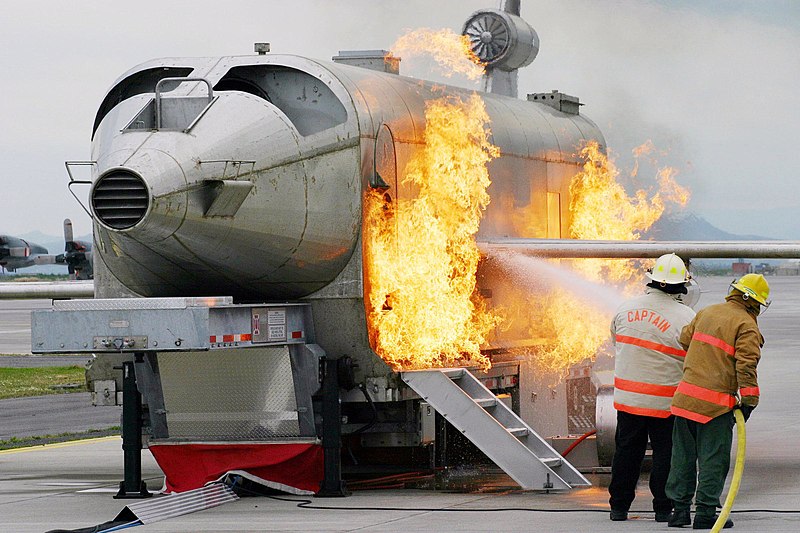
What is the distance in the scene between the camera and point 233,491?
1246 cm

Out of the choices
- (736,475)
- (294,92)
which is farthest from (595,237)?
(736,475)

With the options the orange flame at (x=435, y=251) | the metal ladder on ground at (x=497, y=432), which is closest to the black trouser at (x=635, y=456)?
the metal ladder on ground at (x=497, y=432)

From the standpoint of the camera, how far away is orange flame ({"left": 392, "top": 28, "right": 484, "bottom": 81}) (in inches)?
580

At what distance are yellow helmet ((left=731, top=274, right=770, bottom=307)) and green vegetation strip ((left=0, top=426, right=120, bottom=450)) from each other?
10.4 meters

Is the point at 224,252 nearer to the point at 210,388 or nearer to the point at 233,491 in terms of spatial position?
the point at 210,388

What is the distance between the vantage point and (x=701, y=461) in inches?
400

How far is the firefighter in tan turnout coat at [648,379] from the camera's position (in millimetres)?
10773

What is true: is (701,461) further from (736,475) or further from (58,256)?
(58,256)

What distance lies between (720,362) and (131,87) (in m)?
5.57

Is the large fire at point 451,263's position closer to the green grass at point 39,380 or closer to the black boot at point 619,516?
the black boot at point 619,516

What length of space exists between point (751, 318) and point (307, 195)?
142 inches

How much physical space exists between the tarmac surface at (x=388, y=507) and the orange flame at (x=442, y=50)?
3.51 m

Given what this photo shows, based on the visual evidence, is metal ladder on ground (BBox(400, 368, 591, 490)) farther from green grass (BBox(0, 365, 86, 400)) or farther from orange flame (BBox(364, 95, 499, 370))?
green grass (BBox(0, 365, 86, 400))

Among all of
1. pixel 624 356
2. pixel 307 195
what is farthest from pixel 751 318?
pixel 307 195
